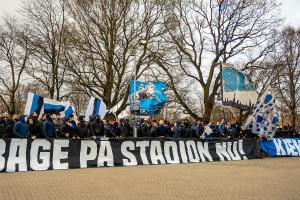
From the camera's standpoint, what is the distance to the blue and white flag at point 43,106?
61.1 feet

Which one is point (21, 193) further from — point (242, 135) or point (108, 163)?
point (242, 135)

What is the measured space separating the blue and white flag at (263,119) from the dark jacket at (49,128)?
10.9m

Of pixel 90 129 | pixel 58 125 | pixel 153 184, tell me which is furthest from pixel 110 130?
pixel 153 184

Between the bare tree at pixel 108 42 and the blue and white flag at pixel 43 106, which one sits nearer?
the blue and white flag at pixel 43 106

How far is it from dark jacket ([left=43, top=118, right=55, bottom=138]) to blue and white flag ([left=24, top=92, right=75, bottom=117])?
3.74m

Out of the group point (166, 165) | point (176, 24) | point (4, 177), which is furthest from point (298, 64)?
point (4, 177)

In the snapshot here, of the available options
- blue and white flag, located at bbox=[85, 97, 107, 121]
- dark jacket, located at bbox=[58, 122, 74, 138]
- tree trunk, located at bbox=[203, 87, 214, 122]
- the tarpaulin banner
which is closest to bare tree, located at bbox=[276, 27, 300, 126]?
tree trunk, located at bbox=[203, 87, 214, 122]

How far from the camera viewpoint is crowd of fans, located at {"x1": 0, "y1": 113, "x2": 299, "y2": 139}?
49.5 ft

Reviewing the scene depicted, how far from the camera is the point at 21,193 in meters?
9.15

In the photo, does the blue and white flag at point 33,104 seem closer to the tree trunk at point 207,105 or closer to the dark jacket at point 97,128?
the dark jacket at point 97,128

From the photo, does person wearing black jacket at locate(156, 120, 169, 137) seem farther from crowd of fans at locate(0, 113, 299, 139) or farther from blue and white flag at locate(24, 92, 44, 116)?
blue and white flag at locate(24, 92, 44, 116)

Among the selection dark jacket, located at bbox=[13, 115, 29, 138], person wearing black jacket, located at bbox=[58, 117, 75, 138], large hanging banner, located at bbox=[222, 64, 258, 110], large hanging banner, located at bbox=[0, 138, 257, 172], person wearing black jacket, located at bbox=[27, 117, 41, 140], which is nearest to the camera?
large hanging banner, located at bbox=[0, 138, 257, 172]

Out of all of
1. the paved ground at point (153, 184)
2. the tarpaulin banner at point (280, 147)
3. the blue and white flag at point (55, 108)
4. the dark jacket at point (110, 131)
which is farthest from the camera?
the tarpaulin banner at point (280, 147)

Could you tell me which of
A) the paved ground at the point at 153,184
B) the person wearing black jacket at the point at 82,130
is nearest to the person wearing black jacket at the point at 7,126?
the person wearing black jacket at the point at 82,130
